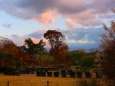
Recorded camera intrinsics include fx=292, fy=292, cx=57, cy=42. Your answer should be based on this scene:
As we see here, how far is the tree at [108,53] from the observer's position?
1730cm

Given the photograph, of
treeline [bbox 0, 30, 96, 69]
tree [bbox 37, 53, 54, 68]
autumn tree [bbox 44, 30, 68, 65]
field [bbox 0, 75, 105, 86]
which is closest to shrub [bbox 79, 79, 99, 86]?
field [bbox 0, 75, 105, 86]

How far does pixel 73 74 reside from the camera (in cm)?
3947

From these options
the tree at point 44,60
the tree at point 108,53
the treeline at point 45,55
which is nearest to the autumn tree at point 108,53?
the tree at point 108,53

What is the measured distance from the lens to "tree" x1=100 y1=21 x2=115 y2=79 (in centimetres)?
1730

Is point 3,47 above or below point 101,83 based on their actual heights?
above

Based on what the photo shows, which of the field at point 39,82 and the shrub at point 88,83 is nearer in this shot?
the shrub at point 88,83

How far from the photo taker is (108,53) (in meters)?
17.8

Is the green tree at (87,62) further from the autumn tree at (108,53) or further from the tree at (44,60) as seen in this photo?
the autumn tree at (108,53)

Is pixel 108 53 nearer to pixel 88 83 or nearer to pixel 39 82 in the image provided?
pixel 88 83

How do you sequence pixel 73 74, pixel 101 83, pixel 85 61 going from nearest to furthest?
pixel 101 83 < pixel 73 74 < pixel 85 61

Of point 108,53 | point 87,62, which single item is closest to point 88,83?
point 108,53

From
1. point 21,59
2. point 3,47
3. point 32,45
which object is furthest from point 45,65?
point 32,45

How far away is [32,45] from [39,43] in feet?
7.69

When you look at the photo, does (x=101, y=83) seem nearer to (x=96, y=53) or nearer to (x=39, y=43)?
(x=96, y=53)
